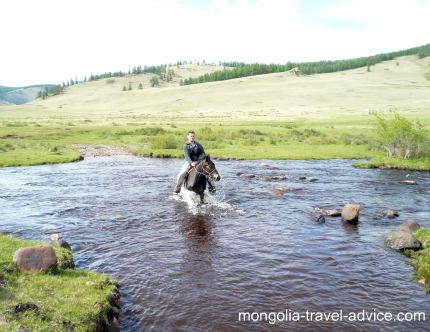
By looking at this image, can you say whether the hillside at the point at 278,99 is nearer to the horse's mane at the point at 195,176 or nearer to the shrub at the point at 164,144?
the shrub at the point at 164,144

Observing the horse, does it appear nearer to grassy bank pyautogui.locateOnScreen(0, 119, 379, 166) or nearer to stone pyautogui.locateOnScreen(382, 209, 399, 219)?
stone pyautogui.locateOnScreen(382, 209, 399, 219)

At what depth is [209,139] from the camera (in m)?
49.5

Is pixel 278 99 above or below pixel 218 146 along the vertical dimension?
above

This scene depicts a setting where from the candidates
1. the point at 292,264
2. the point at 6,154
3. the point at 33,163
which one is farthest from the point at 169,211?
the point at 6,154

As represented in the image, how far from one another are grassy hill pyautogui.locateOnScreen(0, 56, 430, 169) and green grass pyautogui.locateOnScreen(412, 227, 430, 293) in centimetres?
2281

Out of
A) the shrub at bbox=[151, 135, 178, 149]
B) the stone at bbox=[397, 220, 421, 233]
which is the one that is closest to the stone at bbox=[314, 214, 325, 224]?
the stone at bbox=[397, 220, 421, 233]

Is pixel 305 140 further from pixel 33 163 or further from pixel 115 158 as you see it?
pixel 33 163

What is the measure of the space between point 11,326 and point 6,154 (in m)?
33.1

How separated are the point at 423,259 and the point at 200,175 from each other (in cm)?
1018

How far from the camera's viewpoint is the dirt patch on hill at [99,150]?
132 feet

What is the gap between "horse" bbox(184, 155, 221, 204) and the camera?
61.4 ft

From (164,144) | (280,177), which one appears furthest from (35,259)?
(164,144)

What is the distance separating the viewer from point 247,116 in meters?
96.2

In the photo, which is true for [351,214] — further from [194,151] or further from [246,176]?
[246,176]
